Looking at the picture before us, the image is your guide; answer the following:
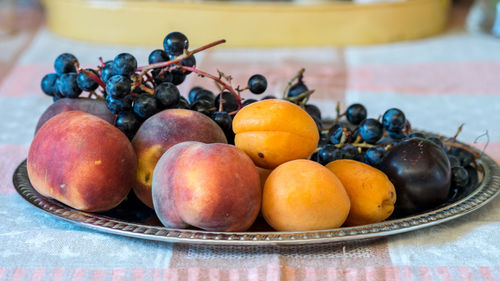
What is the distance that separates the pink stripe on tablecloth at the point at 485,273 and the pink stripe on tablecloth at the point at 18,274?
32 cm

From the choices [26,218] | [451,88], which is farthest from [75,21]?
[26,218]

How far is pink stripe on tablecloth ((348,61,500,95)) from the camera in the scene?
1.06 metres

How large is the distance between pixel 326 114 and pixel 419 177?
46 centimetres

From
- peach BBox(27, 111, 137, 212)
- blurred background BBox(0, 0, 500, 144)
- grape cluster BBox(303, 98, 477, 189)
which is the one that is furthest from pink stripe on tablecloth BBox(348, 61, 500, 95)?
peach BBox(27, 111, 137, 212)

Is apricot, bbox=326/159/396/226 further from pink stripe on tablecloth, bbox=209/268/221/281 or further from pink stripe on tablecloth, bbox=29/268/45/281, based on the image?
pink stripe on tablecloth, bbox=29/268/45/281

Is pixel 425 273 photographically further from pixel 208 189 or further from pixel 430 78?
pixel 430 78

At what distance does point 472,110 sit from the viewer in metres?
0.95

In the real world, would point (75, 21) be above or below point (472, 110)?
above

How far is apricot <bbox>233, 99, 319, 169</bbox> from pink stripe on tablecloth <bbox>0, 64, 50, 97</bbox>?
69cm

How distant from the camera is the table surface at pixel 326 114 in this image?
420mm

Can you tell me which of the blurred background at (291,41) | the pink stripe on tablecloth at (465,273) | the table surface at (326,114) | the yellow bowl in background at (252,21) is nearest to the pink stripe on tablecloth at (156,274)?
the table surface at (326,114)

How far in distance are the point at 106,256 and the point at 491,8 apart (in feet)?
4.16

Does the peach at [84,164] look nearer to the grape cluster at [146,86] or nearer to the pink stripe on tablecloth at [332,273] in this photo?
the grape cluster at [146,86]

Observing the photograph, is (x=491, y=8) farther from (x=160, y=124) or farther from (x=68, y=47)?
(x=160, y=124)
